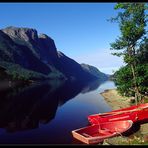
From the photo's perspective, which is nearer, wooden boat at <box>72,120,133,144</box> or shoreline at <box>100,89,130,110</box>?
wooden boat at <box>72,120,133,144</box>

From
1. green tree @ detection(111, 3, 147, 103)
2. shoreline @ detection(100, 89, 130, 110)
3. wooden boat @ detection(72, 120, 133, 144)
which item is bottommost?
wooden boat @ detection(72, 120, 133, 144)

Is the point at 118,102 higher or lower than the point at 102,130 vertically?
higher

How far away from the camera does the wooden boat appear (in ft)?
95.6

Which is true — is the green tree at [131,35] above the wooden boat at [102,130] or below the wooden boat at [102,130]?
above

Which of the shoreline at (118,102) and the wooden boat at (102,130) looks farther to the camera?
the shoreline at (118,102)

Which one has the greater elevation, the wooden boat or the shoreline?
the shoreline

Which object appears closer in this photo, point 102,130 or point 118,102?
point 102,130

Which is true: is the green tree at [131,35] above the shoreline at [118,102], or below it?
above

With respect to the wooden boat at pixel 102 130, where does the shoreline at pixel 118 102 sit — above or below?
above

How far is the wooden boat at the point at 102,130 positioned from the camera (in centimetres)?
2912

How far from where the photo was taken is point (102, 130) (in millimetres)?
31719

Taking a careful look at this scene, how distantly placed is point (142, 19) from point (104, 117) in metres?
21.0

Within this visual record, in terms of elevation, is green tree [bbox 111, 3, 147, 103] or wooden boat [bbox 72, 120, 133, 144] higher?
green tree [bbox 111, 3, 147, 103]

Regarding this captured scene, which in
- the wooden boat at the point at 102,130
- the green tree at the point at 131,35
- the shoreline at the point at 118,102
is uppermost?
the green tree at the point at 131,35
